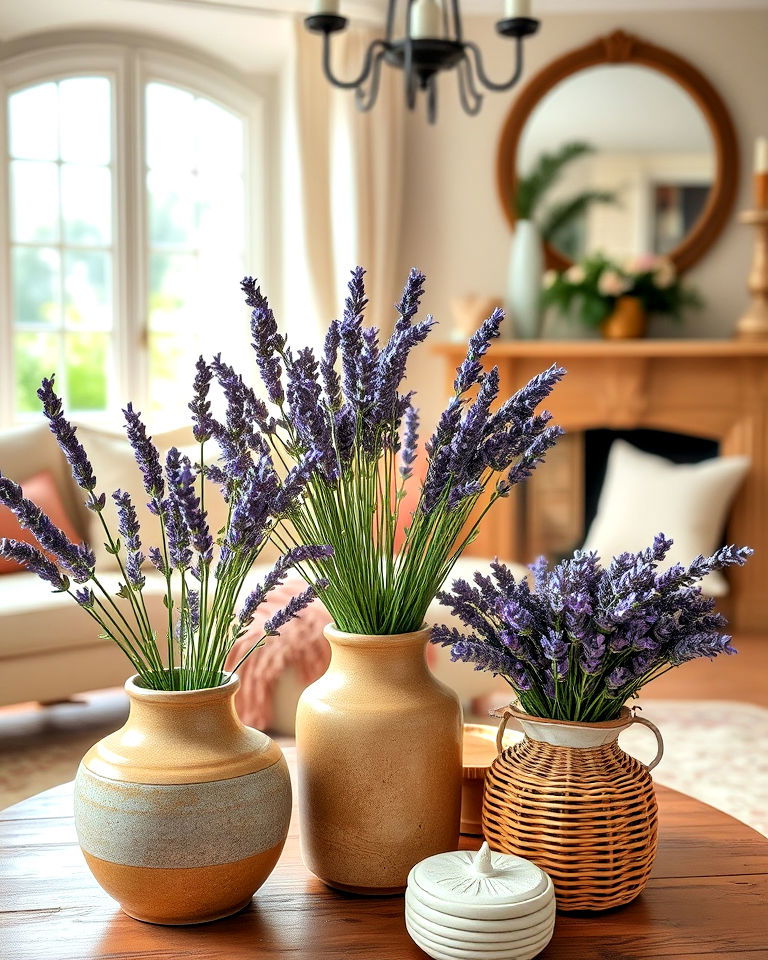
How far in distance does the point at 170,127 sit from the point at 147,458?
425 cm

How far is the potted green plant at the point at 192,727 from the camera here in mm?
975

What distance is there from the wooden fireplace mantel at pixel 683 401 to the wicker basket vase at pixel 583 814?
3664mm

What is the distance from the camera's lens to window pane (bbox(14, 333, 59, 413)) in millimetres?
4691

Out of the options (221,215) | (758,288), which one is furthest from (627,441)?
(221,215)

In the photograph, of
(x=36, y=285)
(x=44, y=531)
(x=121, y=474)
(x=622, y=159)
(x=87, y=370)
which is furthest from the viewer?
(x=622, y=159)

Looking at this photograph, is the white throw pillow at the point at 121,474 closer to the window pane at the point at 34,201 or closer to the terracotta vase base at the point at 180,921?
the window pane at the point at 34,201

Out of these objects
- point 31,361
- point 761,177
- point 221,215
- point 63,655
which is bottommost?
point 63,655

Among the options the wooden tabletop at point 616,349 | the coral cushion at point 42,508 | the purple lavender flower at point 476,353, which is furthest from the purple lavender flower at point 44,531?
the wooden tabletop at point 616,349

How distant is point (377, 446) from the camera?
1.07 metres

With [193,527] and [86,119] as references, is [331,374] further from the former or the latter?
[86,119]

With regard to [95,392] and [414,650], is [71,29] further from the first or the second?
[414,650]

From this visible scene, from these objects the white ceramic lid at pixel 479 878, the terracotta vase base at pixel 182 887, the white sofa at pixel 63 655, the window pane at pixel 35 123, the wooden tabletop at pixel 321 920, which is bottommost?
the white sofa at pixel 63 655

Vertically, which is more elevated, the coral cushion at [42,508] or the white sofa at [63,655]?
the coral cushion at [42,508]

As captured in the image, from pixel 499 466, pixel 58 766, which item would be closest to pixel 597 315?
pixel 58 766
